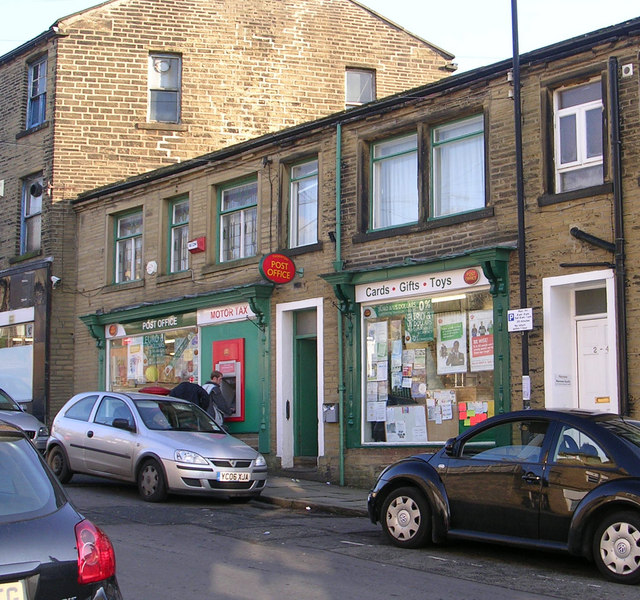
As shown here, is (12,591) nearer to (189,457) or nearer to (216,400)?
(189,457)

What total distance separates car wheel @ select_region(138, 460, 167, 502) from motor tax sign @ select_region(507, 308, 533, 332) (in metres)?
5.28

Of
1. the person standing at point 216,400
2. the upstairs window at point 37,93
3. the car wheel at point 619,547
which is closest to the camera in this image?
the car wheel at point 619,547

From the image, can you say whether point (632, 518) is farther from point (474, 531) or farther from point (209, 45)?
point (209, 45)

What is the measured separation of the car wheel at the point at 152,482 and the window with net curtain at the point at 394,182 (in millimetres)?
5822

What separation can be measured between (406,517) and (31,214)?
17608 millimetres

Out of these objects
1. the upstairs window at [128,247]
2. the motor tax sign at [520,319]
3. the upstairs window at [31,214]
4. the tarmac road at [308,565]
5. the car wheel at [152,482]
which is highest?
the upstairs window at [31,214]

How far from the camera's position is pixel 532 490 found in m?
8.72

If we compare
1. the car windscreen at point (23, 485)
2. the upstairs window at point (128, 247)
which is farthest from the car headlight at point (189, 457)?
the upstairs window at point (128, 247)

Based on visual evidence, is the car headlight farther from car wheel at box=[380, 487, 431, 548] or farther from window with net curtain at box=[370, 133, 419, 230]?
window with net curtain at box=[370, 133, 419, 230]

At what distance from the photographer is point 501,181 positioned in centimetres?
1428

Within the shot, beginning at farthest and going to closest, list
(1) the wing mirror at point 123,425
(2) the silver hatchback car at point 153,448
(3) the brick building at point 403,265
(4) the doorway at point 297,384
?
(4) the doorway at point 297,384 < (1) the wing mirror at point 123,425 < (3) the brick building at point 403,265 < (2) the silver hatchback car at point 153,448

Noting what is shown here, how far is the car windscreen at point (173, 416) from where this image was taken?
1399 centimetres

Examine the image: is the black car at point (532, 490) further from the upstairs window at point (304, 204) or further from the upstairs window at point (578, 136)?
the upstairs window at point (304, 204)

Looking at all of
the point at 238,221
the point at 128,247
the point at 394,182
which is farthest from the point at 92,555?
the point at 128,247
